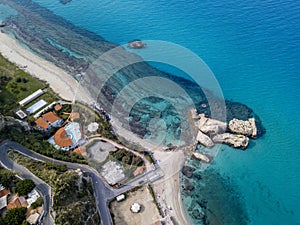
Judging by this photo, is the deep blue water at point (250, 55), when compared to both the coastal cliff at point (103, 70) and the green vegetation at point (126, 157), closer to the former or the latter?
the coastal cliff at point (103, 70)

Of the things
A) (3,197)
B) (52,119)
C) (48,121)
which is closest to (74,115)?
(52,119)

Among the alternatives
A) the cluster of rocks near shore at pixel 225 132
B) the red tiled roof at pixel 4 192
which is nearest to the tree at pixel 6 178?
the red tiled roof at pixel 4 192

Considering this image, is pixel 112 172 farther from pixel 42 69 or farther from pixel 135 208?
pixel 42 69

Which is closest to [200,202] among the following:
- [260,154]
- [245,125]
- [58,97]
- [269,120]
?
[260,154]

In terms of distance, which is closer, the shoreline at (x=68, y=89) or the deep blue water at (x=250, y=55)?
the shoreline at (x=68, y=89)

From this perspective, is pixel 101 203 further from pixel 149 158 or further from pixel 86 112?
pixel 86 112
